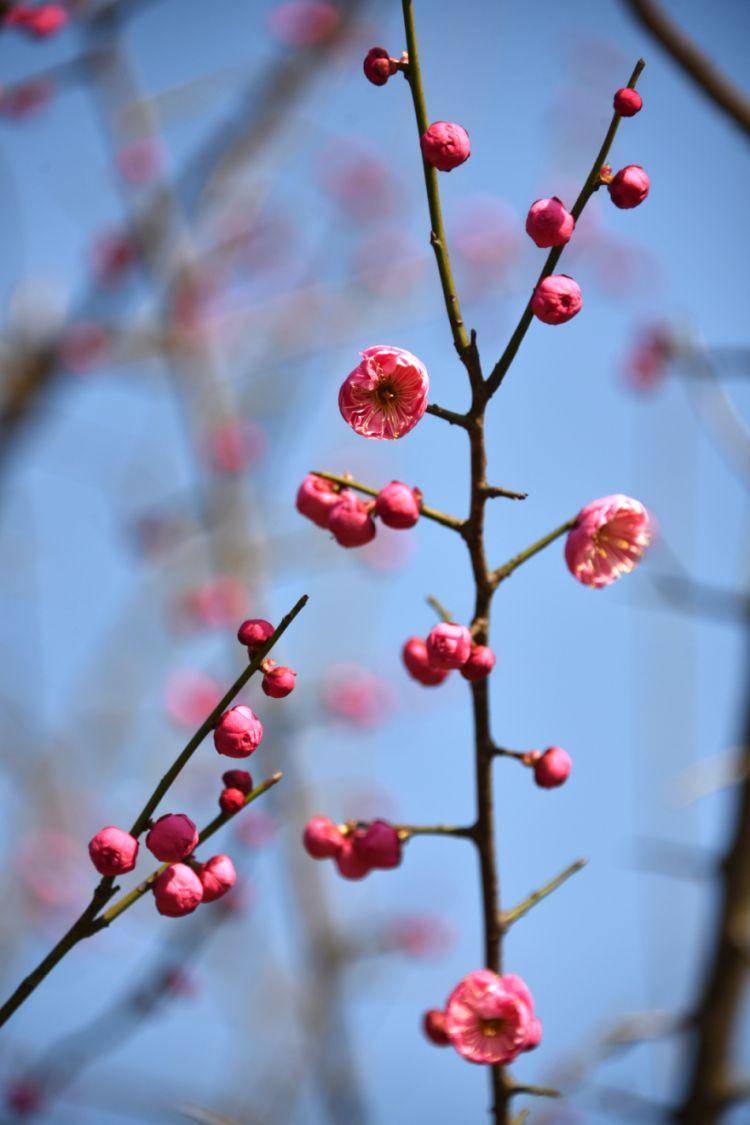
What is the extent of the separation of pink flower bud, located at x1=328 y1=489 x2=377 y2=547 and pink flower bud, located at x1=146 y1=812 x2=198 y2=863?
1.14ft

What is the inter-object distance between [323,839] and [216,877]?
0.19 metres

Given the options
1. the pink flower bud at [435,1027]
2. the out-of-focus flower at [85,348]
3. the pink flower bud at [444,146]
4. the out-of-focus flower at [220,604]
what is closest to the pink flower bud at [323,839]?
the pink flower bud at [435,1027]

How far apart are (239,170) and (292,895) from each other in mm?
3290

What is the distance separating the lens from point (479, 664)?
3.19ft

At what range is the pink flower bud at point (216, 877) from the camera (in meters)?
0.99

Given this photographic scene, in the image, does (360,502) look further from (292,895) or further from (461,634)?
(292,895)

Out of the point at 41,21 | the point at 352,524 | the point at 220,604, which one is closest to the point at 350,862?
the point at 352,524

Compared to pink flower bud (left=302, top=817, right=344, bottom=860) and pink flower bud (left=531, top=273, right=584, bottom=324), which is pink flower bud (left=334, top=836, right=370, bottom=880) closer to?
pink flower bud (left=302, top=817, right=344, bottom=860)

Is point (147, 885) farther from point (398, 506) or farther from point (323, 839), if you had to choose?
point (398, 506)

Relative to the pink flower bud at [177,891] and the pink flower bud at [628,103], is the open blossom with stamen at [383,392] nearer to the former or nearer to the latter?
the pink flower bud at [628,103]

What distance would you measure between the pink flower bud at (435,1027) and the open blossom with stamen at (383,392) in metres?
0.74

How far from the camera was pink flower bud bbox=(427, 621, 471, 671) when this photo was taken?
3.15 feet

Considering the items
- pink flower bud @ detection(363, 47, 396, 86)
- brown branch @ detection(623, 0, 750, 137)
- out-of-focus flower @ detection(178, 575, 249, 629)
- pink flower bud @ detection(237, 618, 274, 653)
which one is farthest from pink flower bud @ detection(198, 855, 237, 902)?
out-of-focus flower @ detection(178, 575, 249, 629)

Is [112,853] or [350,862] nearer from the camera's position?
[112,853]
